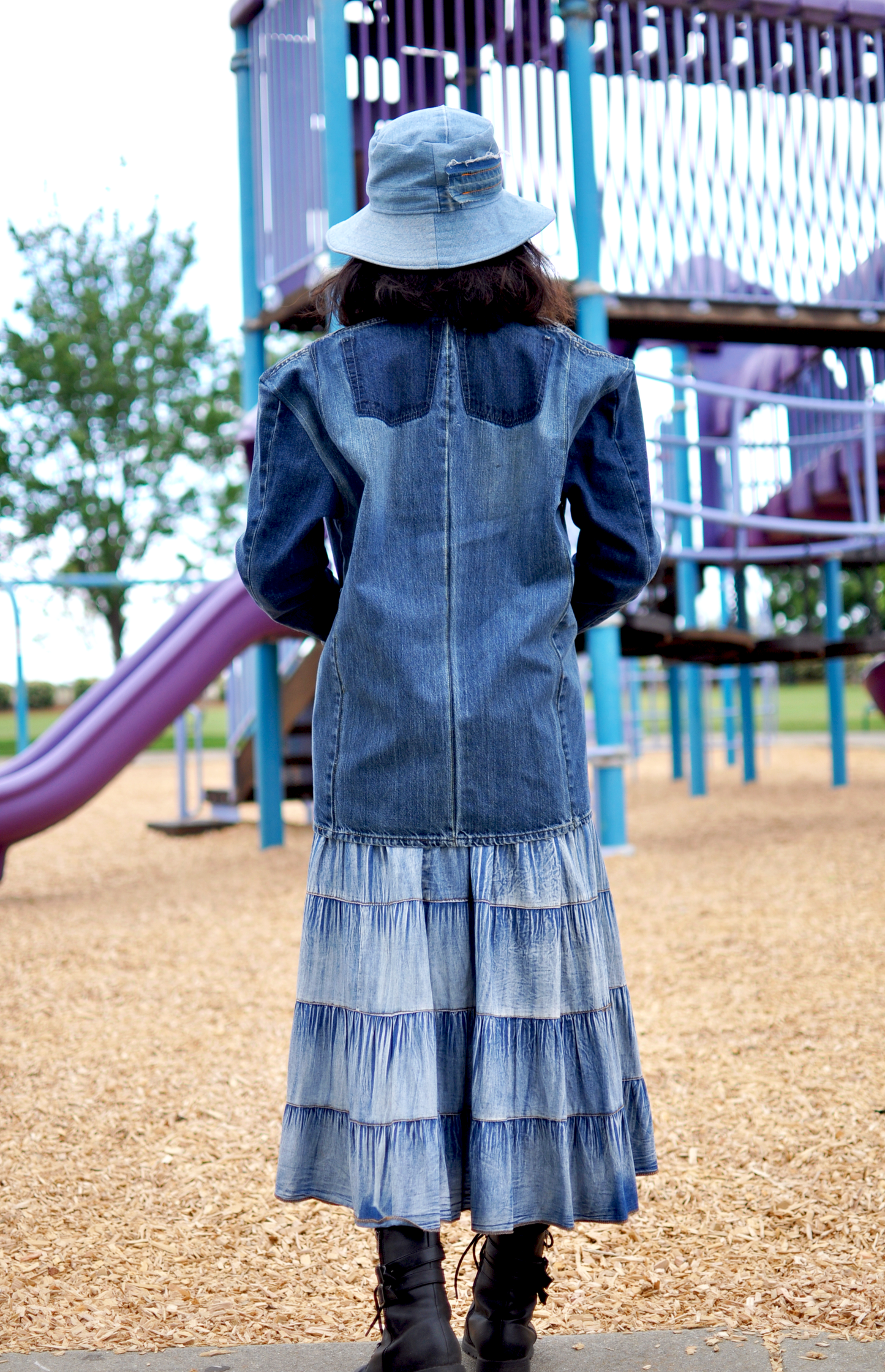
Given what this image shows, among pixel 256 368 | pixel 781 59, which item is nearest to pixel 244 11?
pixel 256 368

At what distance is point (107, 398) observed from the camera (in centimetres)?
2362

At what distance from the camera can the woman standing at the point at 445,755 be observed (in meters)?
1.64

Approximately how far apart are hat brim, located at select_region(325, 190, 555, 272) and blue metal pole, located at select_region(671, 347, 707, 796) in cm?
835

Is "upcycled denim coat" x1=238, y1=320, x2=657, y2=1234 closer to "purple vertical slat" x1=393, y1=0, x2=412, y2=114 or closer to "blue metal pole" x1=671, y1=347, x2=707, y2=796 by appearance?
"purple vertical slat" x1=393, y1=0, x2=412, y2=114

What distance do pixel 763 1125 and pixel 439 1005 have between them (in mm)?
1652

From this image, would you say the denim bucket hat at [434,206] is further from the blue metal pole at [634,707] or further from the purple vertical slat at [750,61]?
the blue metal pole at [634,707]

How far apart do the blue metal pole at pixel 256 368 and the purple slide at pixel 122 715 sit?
2.17 feet

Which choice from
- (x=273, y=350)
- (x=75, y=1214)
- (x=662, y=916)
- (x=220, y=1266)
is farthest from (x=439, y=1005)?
(x=273, y=350)

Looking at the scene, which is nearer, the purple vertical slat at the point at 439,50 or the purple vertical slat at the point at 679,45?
the purple vertical slat at the point at 439,50

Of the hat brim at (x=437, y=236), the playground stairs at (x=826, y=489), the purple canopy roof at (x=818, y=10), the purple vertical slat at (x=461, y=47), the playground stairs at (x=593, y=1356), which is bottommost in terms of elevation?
the playground stairs at (x=593, y=1356)

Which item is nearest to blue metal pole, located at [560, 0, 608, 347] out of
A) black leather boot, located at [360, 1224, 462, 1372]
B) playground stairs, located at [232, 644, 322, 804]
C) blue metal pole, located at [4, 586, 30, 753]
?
playground stairs, located at [232, 644, 322, 804]

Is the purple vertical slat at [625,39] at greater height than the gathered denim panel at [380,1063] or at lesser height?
greater

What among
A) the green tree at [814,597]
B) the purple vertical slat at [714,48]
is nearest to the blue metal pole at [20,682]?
the purple vertical slat at [714,48]

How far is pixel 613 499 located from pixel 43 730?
82.7 feet
